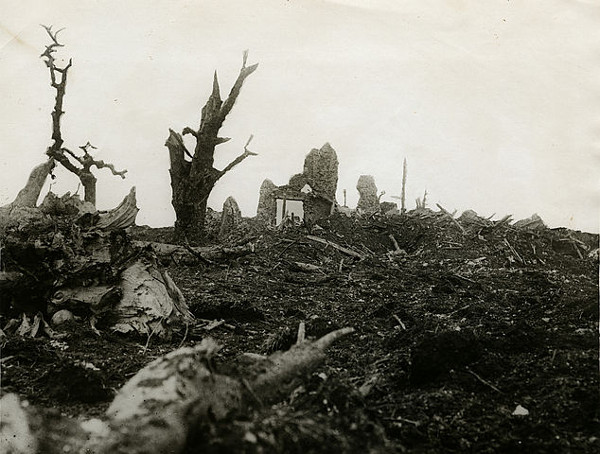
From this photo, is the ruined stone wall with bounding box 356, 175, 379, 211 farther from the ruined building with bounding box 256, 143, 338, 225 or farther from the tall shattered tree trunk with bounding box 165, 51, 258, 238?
the tall shattered tree trunk with bounding box 165, 51, 258, 238

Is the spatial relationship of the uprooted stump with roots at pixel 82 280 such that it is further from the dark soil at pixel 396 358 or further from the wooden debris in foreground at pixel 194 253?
the wooden debris in foreground at pixel 194 253

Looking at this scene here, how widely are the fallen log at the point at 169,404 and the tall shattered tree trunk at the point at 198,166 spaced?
5453 millimetres

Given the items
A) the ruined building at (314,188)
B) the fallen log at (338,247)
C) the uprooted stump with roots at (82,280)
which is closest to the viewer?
the uprooted stump with roots at (82,280)

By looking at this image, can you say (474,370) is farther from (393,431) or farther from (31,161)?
(31,161)

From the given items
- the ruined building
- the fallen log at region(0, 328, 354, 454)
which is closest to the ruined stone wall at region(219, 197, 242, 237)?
the ruined building

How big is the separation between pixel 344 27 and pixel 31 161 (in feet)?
9.47

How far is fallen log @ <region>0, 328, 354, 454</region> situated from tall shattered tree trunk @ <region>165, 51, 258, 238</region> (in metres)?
5.45

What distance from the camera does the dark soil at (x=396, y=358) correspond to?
1639 mm

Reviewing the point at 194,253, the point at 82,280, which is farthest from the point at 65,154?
the point at 82,280

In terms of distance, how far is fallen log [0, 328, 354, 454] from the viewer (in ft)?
4.66

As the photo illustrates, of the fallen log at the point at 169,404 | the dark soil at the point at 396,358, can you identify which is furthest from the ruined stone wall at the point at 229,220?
the fallen log at the point at 169,404

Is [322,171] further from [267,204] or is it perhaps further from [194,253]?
[194,253]

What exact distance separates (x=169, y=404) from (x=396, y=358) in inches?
65.9

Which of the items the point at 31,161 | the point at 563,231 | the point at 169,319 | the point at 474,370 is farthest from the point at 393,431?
the point at 563,231
